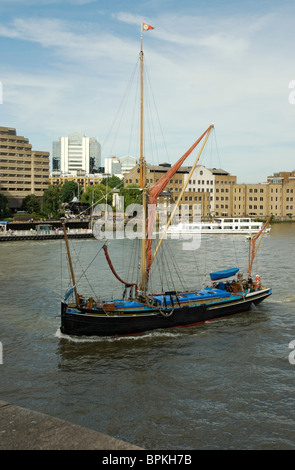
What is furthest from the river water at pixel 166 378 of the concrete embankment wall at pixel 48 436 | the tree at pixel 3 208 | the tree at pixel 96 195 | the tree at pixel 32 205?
the tree at pixel 32 205

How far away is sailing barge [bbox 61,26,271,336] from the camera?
29078 millimetres

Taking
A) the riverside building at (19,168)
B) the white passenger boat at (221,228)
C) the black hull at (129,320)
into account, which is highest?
the riverside building at (19,168)

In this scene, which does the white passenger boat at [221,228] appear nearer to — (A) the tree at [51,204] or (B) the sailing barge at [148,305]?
(A) the tree at [51,204]

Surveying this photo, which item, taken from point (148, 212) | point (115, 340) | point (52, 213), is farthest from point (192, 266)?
point (52, 213)

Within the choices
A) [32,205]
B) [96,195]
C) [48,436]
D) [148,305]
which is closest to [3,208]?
[32,205]

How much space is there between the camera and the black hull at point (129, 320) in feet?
95.0

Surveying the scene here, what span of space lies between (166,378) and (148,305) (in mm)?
7546

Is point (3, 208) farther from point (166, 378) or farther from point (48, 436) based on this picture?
point (48, 436)

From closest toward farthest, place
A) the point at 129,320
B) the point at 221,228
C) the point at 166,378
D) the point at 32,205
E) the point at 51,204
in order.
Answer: the point at 166,378
the point at 129,320
the point at 221,228
the point at 51,204
the point at 32,205

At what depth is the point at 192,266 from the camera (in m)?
60.4

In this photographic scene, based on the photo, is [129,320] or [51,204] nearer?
[129,320]

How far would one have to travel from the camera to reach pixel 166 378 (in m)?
23.1
